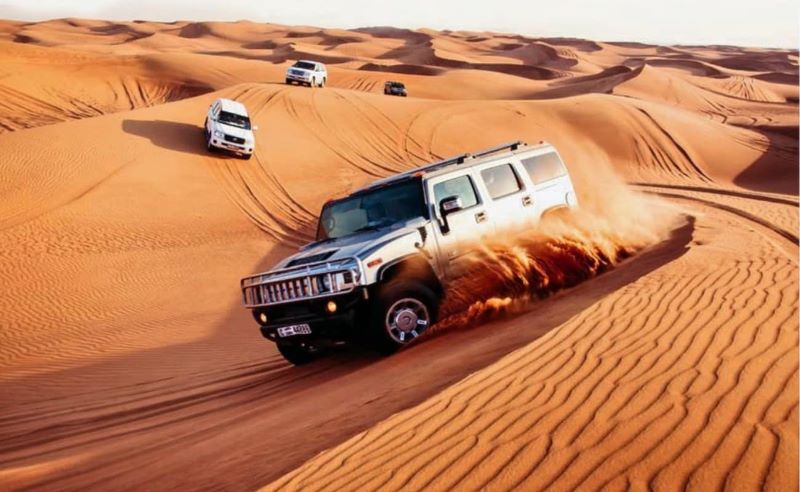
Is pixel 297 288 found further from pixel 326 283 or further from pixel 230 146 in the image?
pixel 230 146

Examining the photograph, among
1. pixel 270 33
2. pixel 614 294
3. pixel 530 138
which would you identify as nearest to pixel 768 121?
pixel 530 138

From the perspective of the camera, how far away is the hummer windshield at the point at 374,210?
25.5 ft

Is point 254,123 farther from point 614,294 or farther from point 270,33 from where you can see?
point 270,33

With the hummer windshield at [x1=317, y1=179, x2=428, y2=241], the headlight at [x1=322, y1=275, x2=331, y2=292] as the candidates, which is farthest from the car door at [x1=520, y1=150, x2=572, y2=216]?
the headlight at [x1=322, y1=275, x2=331, y2=292]

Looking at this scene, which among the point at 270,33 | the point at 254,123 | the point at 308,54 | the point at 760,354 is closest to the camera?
the point at 760,354

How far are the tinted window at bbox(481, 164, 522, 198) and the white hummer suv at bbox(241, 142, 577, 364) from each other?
0.02 m

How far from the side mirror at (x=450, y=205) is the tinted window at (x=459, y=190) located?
0.13 meters

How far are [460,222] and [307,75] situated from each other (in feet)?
101

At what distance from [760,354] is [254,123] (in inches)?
925

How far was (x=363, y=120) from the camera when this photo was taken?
2820 centimetres

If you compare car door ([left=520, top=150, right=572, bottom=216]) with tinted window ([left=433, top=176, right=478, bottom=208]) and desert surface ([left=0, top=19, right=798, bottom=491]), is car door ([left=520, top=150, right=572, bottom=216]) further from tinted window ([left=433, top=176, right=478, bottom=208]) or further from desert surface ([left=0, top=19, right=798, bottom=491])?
tinted window ([left=433, top=176, right=478, bottom=208])

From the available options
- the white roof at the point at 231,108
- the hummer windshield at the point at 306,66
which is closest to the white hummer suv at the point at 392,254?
the white roof at the point at 231,108

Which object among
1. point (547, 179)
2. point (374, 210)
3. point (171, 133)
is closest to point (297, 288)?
point (374, 210)

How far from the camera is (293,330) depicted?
7.09m
